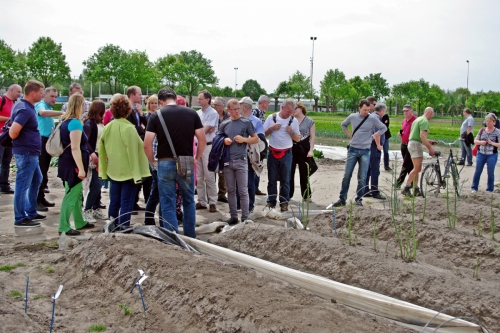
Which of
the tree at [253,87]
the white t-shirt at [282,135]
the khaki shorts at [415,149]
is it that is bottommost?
the khaki shorts at [415,149]

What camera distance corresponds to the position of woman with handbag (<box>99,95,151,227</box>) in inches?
241

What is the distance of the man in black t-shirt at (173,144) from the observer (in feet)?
19.0

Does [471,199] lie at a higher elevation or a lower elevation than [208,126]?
lower

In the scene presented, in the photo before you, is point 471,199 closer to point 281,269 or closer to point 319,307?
point 281,269

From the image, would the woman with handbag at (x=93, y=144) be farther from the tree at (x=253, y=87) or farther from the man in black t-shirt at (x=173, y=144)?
the tree at (x=253, y=87)

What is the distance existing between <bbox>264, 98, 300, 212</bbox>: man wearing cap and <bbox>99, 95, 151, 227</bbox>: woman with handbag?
2.48 m

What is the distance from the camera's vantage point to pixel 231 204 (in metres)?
7.04

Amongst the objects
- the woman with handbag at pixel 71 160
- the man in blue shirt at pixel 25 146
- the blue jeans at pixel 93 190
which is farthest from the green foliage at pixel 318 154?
the woman with handbag at pixel 71 160

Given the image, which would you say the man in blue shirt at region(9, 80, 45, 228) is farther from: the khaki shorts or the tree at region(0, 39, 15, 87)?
the tree at region(0, 39, 15, 87)

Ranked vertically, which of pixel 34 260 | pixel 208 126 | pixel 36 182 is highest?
pixel 208 126

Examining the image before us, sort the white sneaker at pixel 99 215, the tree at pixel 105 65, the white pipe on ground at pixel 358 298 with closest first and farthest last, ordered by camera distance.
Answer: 1. the white pipe on ground at pixel 358 298
2. the white sneaker at pixel 99 215
3. the tree at pixel 105 65

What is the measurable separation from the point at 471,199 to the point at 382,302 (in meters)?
5.84

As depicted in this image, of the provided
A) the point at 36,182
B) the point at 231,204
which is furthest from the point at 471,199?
the point at 36,182

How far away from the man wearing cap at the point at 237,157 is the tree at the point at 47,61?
48901 millimetres
